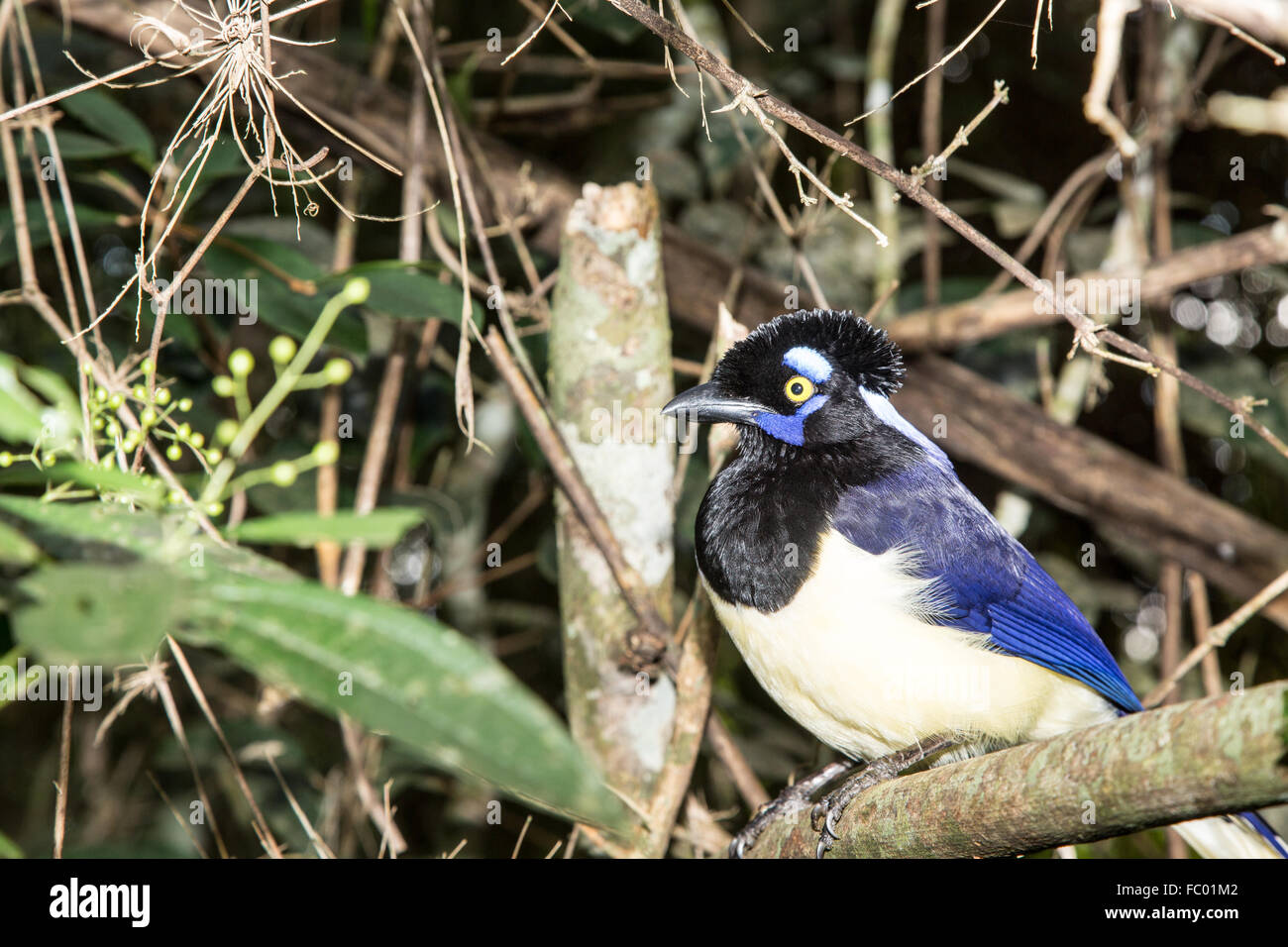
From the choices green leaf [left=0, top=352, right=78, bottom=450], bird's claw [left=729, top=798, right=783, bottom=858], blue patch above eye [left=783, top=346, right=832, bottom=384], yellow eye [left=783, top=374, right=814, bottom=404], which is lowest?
bird's claw [left=729, top=798, right=783, bottom=858]

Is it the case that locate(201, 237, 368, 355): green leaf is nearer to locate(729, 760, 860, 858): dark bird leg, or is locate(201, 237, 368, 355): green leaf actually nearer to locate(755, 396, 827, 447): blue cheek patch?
locate(755, 396, 827, 447): blue cheek patch

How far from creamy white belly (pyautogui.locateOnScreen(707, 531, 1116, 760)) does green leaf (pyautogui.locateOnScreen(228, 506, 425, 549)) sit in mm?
1415

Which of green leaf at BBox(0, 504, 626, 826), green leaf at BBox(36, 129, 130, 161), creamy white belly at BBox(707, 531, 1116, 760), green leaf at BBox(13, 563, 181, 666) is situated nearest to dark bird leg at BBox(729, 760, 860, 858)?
creamy white belly at BBox(707, 531, 1116, 760)

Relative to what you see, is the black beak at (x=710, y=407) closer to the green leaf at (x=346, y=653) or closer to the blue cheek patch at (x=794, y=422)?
the blue cheek patch at (x=794, y=422)

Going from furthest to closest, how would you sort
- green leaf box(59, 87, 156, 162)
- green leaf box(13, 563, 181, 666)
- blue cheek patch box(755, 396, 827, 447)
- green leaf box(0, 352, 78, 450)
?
green leaf box(59, 87, 156, 162)
blue cheek patch box(755, 396, 827, 447)
green leaf box(0, 352, 78, 450)
green leaf box(13, 563, 181, 666)

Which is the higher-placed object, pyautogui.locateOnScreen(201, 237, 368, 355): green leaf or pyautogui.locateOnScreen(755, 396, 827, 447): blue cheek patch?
pyautogui.locateOnScreen(201, 237, 368, 355): green leaf

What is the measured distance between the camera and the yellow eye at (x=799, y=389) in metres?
2.46

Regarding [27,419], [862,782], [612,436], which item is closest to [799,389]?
[612,436]

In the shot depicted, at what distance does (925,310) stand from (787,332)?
1211 millimetres

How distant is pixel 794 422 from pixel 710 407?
206mm

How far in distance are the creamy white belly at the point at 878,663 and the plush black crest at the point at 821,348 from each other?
430 mm

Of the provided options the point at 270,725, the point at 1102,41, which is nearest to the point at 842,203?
the point at 1102,41

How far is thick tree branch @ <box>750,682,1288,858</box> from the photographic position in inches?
46.2

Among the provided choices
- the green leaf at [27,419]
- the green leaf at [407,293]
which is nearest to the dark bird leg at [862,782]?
the green leaf at [407,293]
